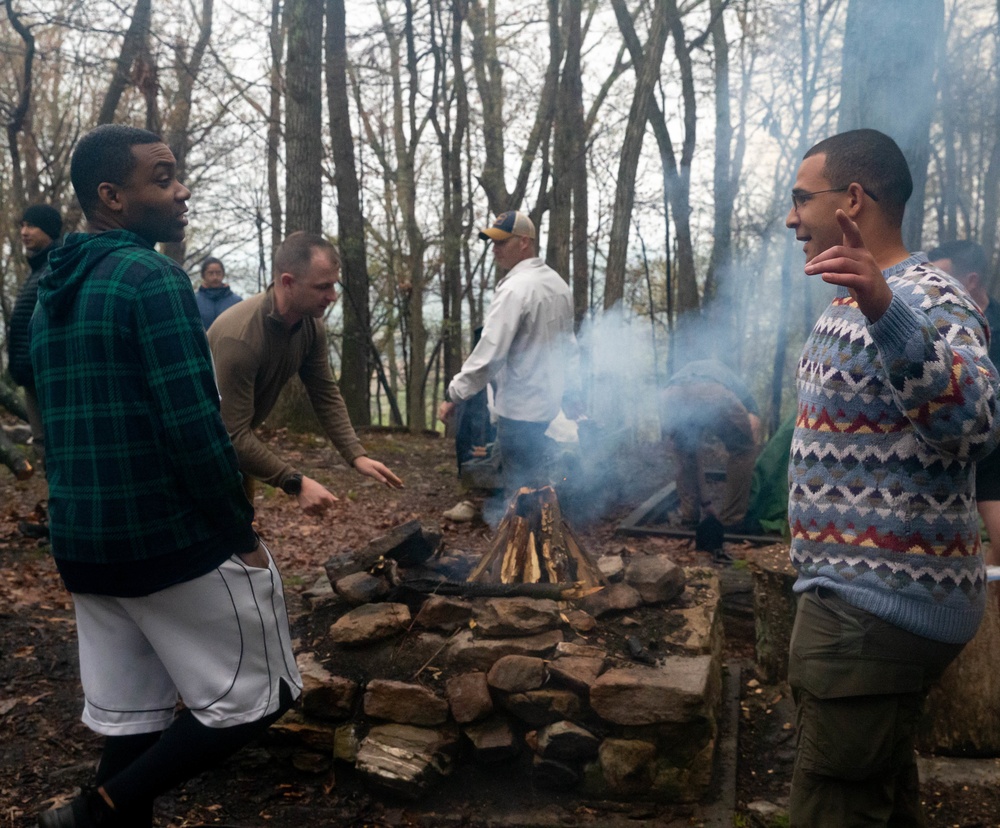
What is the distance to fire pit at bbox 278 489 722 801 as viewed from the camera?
135 inches

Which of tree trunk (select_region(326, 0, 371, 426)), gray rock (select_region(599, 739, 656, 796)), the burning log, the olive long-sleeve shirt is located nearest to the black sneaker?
the olive long-sleeve shirt

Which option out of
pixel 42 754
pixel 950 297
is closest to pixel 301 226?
pixel 42 754

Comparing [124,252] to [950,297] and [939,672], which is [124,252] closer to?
[950,297]

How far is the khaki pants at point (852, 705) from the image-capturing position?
2.02m

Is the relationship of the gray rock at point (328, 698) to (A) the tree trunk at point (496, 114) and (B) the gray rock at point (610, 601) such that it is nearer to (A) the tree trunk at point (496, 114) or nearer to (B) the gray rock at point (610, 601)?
(B) the gray rock at point (610, 601)

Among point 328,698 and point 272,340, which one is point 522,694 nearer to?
point 328,698

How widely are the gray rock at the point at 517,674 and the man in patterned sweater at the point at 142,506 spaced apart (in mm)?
1286

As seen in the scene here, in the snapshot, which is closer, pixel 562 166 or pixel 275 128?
pixel 562 166

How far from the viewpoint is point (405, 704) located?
3.59 m

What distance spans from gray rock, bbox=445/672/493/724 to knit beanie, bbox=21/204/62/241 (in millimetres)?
4826

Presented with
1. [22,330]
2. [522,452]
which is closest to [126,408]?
[522,452]

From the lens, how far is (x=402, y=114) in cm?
2081

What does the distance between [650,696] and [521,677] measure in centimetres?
55

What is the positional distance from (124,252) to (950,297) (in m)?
2.10
